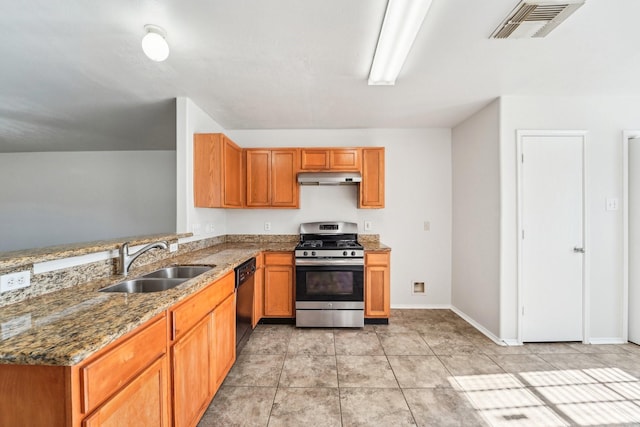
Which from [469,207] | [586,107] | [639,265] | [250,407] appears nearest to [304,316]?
[250,407]

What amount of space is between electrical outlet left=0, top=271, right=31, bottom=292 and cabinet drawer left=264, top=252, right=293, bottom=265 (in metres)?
2.05

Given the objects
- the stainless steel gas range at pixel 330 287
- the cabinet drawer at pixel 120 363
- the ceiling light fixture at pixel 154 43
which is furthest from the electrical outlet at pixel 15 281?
the stainless steel gas range at pixel 330 287

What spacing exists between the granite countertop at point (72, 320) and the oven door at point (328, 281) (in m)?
1.56

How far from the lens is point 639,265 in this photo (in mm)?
2666

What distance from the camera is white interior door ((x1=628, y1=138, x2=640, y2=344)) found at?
268cm

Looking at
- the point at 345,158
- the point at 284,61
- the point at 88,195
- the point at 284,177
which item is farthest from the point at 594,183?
the point at 88,195

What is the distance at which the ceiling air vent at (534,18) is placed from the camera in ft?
4.94

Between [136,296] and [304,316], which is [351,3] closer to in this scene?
[136,296]

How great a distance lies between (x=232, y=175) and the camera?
3188 millimetres

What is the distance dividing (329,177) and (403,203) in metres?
1.22

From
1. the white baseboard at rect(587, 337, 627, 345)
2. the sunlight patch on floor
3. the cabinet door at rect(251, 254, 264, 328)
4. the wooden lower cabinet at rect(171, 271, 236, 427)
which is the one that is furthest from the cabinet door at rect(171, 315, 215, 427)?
the white baseboard at rect(587, 337, 627, 345)

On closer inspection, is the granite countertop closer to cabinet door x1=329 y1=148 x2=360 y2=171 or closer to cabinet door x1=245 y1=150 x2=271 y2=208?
cabinet door x1=245 y1=150 x2=271 y2=208

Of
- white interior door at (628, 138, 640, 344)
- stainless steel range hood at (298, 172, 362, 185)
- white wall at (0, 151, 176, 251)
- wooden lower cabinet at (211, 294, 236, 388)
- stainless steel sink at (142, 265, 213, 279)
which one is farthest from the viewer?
white wall at (0, 151, 176, 251)

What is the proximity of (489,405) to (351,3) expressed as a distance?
277 centimetres
